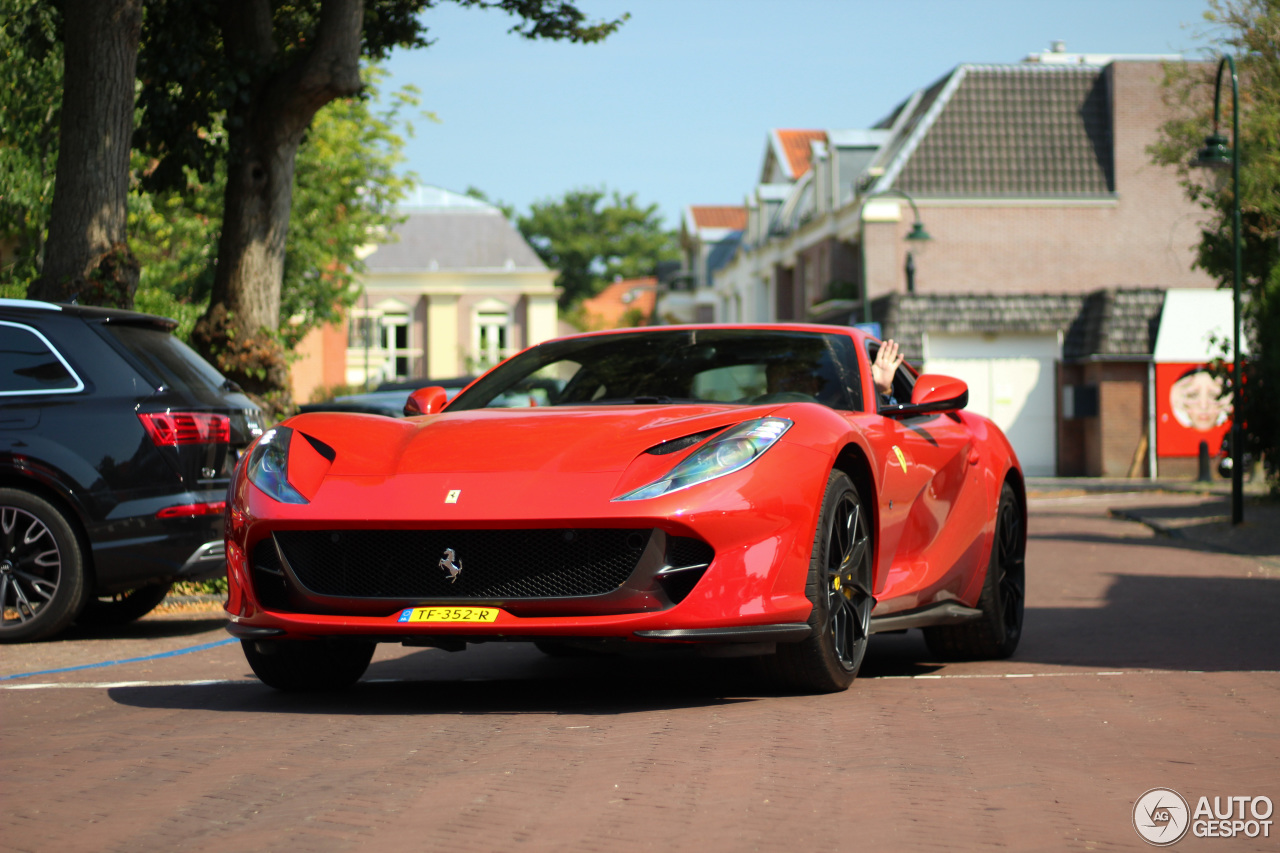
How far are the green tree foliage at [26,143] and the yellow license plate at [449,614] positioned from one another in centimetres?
1397

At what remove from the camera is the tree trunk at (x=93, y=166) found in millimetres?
10984

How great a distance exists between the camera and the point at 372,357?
208 ft

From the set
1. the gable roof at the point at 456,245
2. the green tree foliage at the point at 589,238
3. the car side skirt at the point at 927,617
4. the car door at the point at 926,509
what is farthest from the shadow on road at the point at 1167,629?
the green tree foliage at the point at 589,238

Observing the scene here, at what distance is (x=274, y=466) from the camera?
5.54m

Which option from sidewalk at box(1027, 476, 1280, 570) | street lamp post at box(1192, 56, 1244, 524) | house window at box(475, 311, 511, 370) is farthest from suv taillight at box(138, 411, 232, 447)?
house window at box(475, 311, 511, 370)

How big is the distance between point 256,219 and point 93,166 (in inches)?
109

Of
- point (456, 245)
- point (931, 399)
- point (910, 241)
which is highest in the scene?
point (456, 245)

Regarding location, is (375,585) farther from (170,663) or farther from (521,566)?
(170,663)

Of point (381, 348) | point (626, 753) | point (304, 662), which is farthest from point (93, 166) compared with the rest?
point (381, 348)

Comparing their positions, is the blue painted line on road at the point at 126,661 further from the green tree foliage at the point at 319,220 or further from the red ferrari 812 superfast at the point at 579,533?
the green tree foliage at the point at 319,220

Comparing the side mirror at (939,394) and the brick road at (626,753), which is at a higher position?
the side mirror at (939,394)

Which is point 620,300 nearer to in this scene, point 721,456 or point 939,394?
point 939,394

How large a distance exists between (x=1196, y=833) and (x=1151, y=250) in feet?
142

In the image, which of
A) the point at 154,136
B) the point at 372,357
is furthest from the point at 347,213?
the point at 372,357
